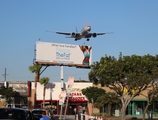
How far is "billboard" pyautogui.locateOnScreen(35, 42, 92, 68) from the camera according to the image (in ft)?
239

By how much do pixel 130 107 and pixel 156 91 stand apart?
28418 millimetres

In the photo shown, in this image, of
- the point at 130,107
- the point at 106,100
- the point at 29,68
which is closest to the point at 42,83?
the point at 29,68

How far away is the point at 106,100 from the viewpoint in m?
51.9

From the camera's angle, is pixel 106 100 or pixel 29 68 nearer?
pixel 106 100

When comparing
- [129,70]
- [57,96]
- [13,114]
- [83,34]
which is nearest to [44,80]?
[57,96]

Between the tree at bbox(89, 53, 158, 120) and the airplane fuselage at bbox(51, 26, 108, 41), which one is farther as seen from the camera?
the airplane fuselage at bbox(51, 26, 108, 41)

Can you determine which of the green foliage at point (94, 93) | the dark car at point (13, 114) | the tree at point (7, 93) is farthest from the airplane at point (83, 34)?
the dark car at point (13, 114)

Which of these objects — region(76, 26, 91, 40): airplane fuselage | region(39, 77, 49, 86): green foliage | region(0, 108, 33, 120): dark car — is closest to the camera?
region(0, 108, 33, 120): dark car


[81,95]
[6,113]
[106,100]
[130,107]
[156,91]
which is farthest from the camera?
[81,95]

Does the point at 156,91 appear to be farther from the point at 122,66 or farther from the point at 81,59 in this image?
the point at 81,59

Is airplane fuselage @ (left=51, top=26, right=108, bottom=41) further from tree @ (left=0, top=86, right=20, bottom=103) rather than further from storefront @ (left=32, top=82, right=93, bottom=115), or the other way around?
tree @ (left=0, top=86, right=20, bottom=103)

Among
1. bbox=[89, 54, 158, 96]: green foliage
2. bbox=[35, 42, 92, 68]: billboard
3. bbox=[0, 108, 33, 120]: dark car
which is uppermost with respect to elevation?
bbox=[35, 42, 92, 68]: billboard

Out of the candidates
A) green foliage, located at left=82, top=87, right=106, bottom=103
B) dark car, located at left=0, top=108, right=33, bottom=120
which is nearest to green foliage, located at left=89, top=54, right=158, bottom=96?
green foliage, located at left=82, top=87, right=106, bottom=103

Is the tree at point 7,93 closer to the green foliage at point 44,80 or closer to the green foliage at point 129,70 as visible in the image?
the green foliage at point 44,80
